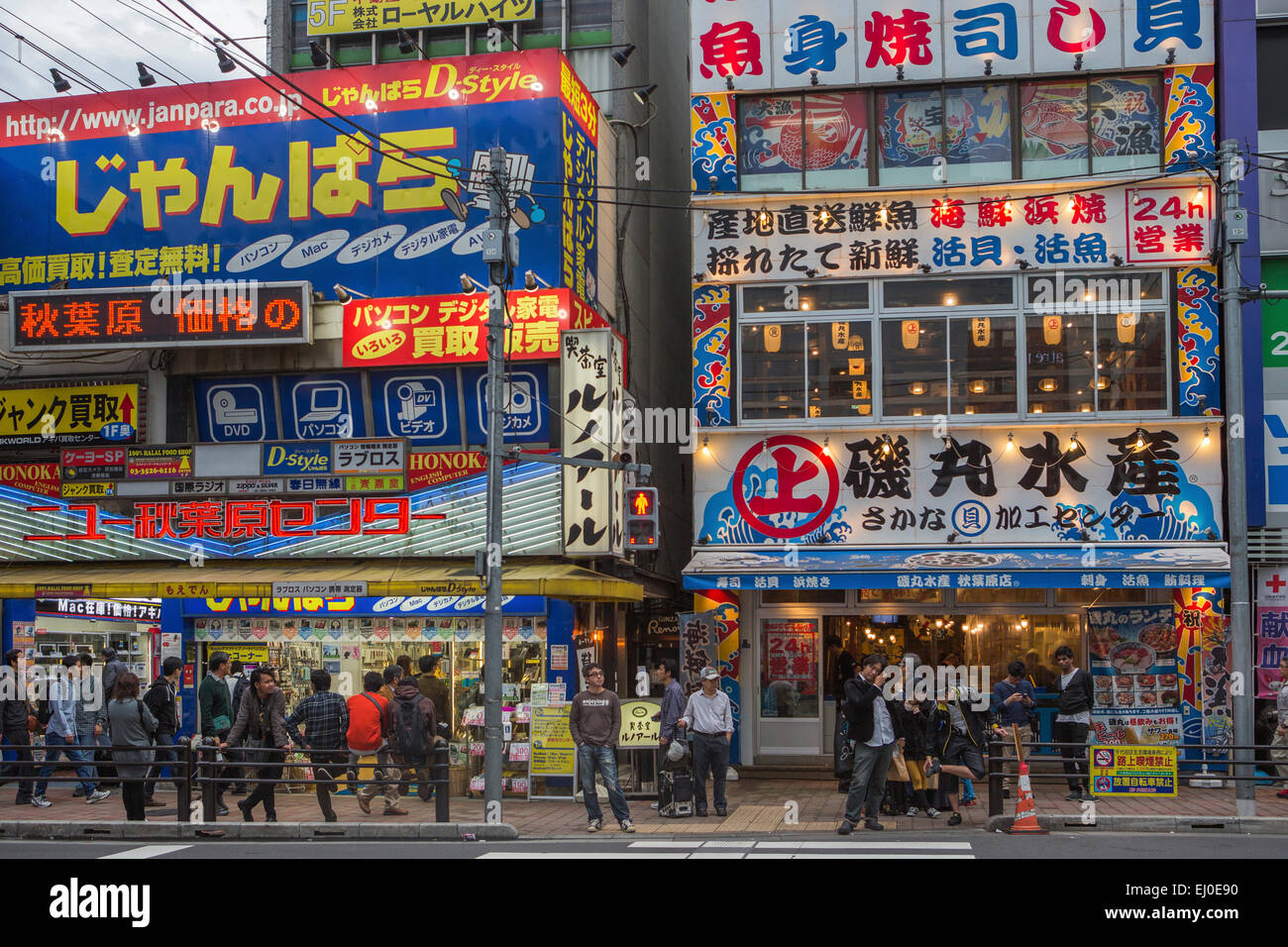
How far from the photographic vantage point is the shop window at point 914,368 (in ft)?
67.5

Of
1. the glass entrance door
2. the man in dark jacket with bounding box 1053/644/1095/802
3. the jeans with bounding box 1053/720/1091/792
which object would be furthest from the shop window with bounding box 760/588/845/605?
the man in dark jacket with bounding box 1053/644/1095/802

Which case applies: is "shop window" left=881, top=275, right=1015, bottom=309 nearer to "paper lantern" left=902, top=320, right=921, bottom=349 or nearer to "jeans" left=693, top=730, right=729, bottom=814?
"paper lantern" left=902, top=320, right=921, bottom=349

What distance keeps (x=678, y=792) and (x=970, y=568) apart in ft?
18.5

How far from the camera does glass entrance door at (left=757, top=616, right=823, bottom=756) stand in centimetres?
2148

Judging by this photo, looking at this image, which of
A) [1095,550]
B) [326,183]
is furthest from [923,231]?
[326,183]

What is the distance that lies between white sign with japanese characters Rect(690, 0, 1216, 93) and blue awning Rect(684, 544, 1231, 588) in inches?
289

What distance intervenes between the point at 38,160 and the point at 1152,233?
17867mm

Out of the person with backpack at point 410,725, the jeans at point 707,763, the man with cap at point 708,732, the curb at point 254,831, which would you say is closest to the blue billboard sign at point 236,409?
the person with backpack at point 410,725

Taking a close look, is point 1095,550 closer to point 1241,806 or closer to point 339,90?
point 1241,806

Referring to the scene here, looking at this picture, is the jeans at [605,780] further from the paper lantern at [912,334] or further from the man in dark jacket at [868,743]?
the paper lantern at [912,334]

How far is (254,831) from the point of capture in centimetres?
1509

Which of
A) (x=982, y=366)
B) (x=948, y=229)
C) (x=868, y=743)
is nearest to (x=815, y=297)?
(x=948, y=229)

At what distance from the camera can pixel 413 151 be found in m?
21.2

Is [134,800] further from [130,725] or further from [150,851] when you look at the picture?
[150,851]
